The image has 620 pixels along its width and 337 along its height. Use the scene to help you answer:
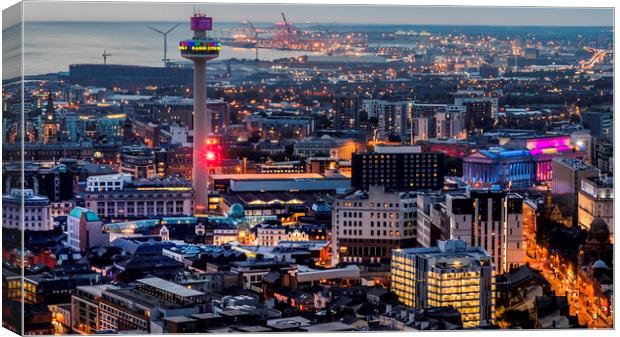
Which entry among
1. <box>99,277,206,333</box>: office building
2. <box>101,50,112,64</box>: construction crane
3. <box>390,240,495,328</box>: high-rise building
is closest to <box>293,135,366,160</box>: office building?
<box>101,50,112,64</box>: construction crane

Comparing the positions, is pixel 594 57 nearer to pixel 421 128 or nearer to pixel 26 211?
pixel 421 128

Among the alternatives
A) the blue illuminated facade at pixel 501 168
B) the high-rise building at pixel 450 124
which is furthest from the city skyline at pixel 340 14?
the high-rise building at pixel 450 124

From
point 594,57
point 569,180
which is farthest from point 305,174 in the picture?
point 569,180

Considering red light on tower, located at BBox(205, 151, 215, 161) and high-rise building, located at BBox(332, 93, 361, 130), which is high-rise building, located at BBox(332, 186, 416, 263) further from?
high-rise building, located at BBox(332, 93, 361, 130)

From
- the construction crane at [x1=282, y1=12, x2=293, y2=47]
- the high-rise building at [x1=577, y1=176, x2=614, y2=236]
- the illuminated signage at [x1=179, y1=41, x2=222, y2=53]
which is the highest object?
the construction crane at [x1=282, y1=12, x2=293, y2=47]

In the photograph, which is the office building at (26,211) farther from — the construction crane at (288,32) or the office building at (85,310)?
the construction crane at (288,32)

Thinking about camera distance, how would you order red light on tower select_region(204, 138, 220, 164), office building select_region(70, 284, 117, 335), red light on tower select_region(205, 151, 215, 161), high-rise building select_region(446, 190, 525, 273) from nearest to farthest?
office building select_region(70, 284, 117, 335), high-rise building select_region(446, 190, 525, 273), red light on tower select_region(204, 138, 220, 164), red light on tower select_region(205, 151, 215, 161)
